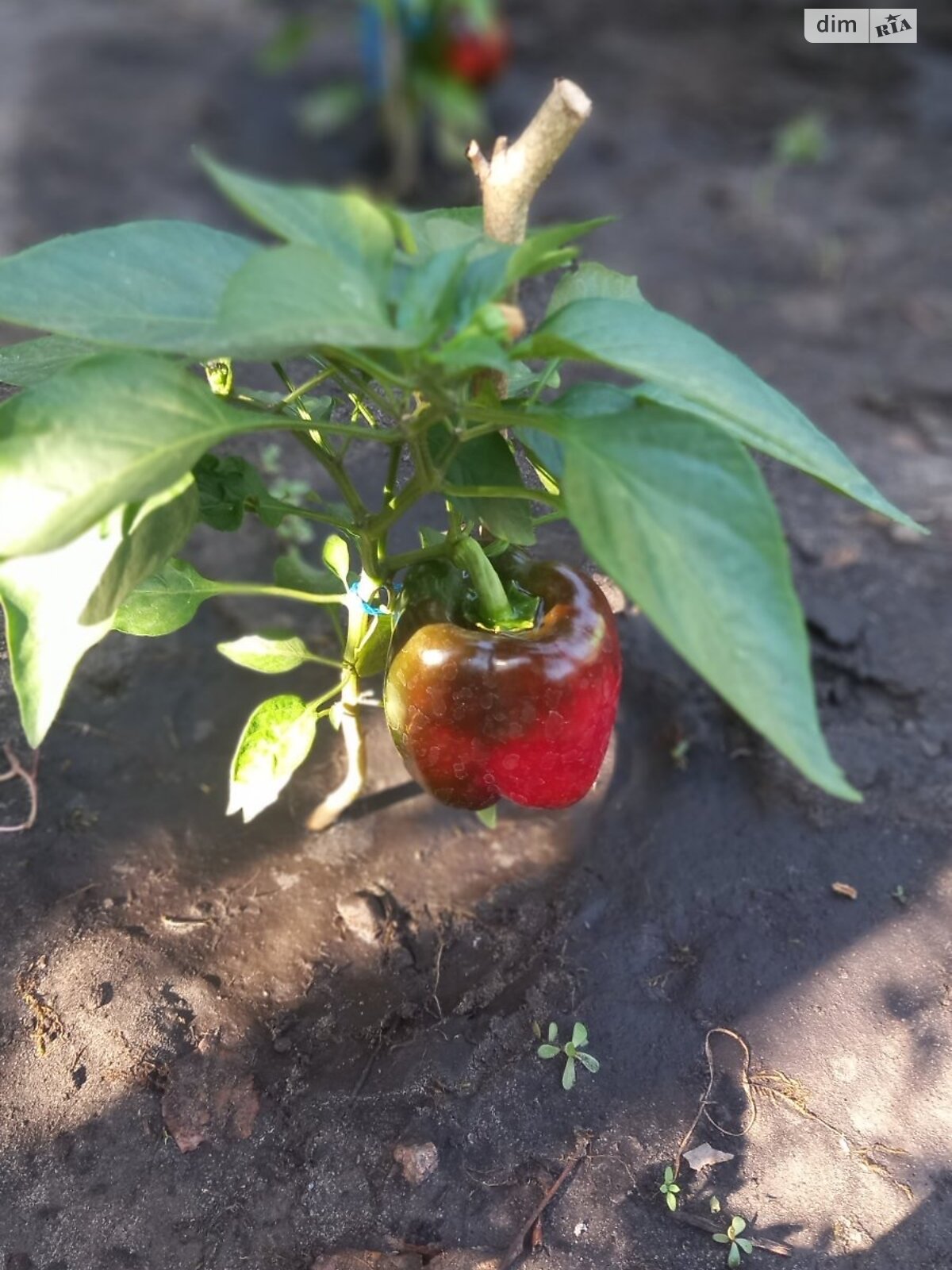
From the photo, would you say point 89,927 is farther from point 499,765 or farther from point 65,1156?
point 499,765

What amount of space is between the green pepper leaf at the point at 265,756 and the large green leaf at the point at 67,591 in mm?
269

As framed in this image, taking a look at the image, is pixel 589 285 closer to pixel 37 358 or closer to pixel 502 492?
pixel 502 492

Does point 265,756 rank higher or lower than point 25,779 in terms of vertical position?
higher

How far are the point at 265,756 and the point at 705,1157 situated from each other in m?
0.61

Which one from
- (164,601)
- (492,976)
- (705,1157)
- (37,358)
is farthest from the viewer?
(492,976)

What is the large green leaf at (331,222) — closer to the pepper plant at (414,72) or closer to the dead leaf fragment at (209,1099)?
the dead leaf fragment at (209,1099)

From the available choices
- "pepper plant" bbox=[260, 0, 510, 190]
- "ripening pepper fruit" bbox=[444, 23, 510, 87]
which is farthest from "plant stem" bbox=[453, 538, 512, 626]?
"ripening pepper fruit" bbox=[444, 23, 510, 87]

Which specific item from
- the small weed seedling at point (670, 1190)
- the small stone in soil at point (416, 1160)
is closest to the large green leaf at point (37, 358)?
the small stone in soil at point (416, 1160)

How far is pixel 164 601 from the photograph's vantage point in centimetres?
95

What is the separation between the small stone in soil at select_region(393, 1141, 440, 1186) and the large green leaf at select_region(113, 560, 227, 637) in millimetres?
581

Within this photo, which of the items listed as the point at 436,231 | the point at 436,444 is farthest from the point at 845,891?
the point at 436,231

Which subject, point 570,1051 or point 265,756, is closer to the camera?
point 265,756

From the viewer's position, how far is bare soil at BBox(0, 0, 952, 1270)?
3.34 feet

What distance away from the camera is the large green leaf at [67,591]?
740mm
